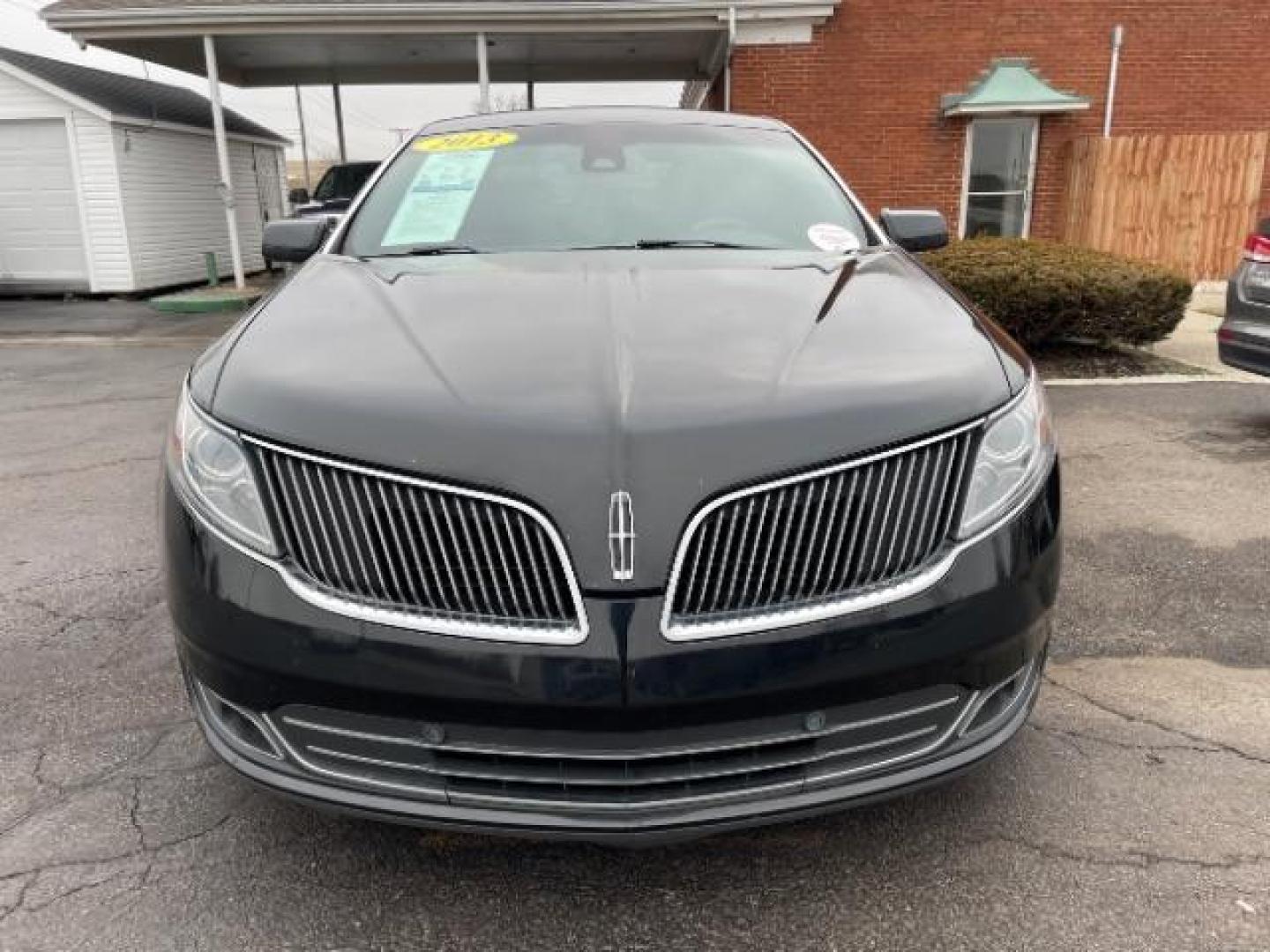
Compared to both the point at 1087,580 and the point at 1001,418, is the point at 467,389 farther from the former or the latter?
the point at 1087,580

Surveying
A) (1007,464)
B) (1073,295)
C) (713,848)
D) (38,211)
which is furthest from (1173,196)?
(38,211)

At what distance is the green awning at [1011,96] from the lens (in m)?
11.8

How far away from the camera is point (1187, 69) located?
1216 cm

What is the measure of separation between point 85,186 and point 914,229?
Answer: 13660 millimetres

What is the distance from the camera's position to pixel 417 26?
1132cm

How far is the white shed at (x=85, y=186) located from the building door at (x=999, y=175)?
11.3 meters

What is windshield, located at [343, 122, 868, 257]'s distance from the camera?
2.99m

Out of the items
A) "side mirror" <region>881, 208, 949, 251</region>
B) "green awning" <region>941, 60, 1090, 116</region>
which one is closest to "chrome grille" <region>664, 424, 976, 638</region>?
"side mirror" <region>881, 208, 949, 251</region>

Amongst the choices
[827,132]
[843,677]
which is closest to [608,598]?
[843,677]

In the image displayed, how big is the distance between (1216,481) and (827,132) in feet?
27.6

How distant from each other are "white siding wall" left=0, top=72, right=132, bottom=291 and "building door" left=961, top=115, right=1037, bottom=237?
1132 centimetres

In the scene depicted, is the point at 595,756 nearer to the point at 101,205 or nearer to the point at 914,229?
the point at 914,229

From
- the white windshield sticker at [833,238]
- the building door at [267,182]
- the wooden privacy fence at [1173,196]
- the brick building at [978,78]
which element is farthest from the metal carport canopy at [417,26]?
the white windshield sticker at [833,238]

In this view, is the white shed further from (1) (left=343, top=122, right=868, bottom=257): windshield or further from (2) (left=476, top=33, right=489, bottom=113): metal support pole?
(1) (left=343, top=122, right=868, bottom=257): windshield
